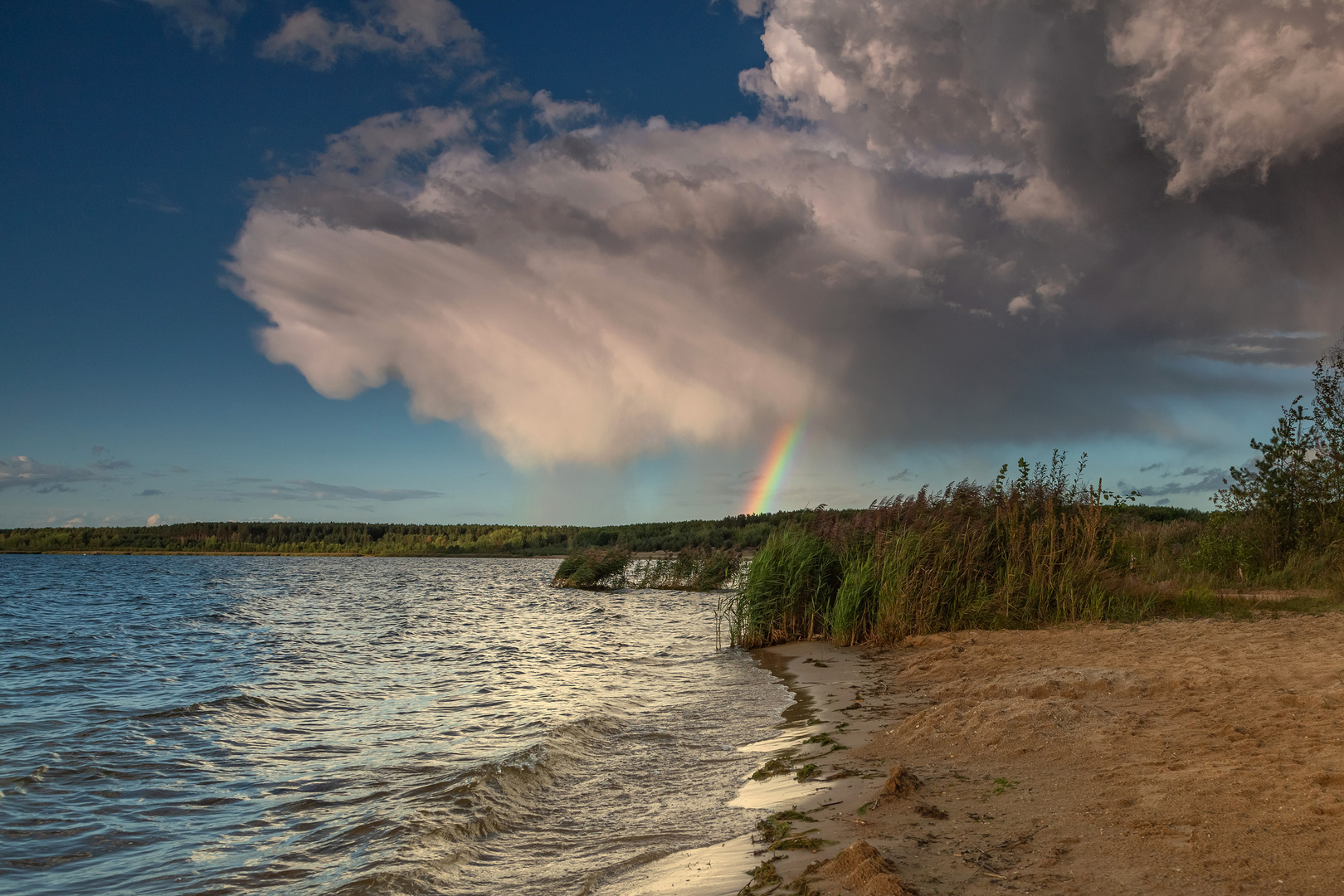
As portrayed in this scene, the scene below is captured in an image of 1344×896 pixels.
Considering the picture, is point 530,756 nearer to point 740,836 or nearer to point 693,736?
point 693,736

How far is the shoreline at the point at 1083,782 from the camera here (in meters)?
3.32

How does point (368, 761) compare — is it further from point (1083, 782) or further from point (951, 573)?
point (951, 573)

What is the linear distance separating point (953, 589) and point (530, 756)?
9399 mm

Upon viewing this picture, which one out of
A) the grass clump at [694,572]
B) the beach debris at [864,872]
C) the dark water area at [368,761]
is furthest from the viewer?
the grass clump at [694,572]

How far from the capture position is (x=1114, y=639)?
34.7 feet

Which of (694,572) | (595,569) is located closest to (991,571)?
(694,572)

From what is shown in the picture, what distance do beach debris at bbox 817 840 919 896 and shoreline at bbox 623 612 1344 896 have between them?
0.02 meters

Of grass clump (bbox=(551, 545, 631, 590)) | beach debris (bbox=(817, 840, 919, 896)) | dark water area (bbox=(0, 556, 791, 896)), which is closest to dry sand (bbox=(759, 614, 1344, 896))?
beach debris (bbox=(817, 840, 919, 896))

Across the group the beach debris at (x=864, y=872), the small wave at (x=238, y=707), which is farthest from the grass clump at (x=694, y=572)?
the beach debris at (x=864, y=872)

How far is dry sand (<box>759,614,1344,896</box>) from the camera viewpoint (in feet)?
10.8

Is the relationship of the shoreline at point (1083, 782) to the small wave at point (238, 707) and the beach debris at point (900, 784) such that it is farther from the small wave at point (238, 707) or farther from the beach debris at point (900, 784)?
the small wave at point (238, 707)

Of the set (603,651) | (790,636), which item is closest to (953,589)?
(790,636)

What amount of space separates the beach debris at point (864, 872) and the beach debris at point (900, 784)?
1104 mm

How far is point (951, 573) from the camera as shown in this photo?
45.4ft
